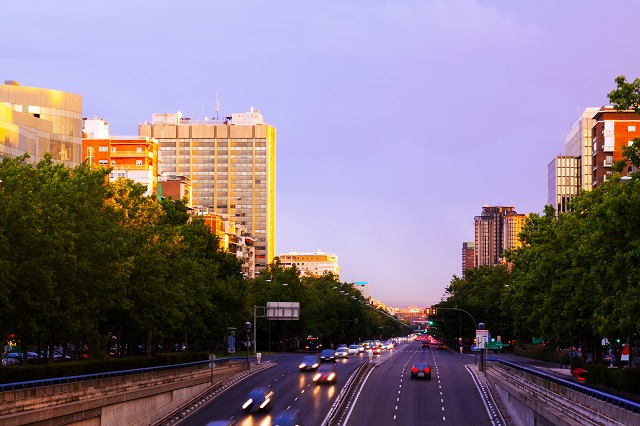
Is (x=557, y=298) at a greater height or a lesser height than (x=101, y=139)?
lesser

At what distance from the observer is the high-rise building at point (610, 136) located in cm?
15650

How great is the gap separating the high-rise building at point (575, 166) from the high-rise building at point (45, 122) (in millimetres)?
91749

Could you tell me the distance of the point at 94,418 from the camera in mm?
49750

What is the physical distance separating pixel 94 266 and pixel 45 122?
178 ft

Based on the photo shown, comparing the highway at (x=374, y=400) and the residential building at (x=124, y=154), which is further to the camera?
the residential building at (x=124, y=154)

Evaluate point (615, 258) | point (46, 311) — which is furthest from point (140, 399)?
point (615, 258)

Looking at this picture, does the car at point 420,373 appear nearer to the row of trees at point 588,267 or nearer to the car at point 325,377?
Answer: the car at point 325,377

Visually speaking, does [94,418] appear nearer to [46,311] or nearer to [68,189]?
[46,311]

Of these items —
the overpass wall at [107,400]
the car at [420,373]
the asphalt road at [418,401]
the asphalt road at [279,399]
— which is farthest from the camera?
the car at [420,373]

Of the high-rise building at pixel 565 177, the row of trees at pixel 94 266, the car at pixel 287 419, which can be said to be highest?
the high-rise building at pixel 565 177

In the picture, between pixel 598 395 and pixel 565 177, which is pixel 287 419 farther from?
pixel 565 177

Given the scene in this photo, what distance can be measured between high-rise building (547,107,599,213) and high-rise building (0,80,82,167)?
91.7 meters

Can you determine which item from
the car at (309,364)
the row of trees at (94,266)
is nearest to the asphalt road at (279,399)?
the car at (309,364)

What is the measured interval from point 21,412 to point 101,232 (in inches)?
988
